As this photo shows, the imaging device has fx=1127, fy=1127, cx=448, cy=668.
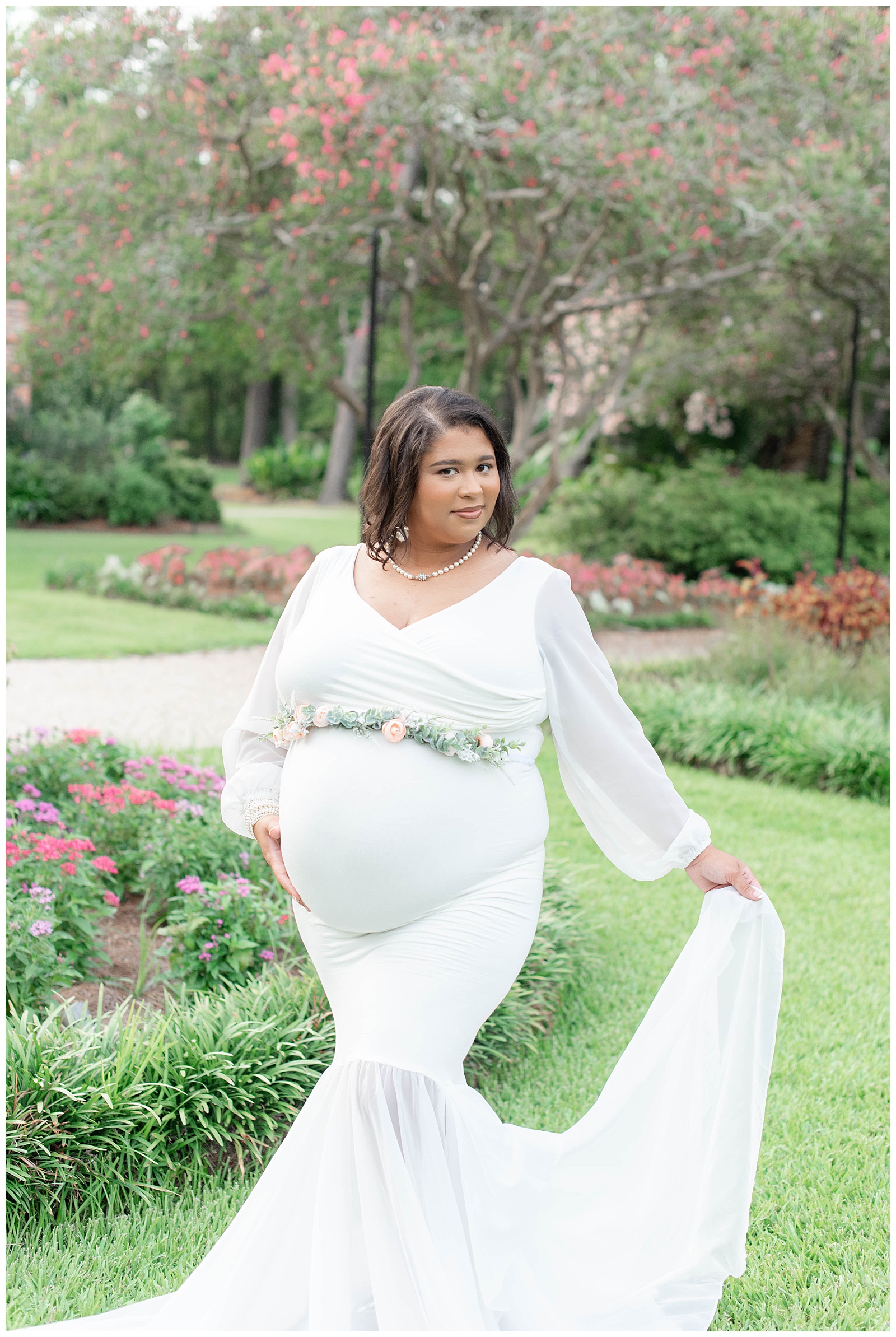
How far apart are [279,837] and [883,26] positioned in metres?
12.8

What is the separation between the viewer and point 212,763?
277 inches

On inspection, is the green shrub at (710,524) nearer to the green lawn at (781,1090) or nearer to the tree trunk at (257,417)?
the green lawn at (781,1090)

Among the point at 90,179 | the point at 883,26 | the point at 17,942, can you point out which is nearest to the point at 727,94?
the point at 883,26

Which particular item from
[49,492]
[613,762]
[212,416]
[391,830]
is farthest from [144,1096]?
[212,416]

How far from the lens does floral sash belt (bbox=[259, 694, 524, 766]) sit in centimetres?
231

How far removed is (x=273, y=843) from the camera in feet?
8.59

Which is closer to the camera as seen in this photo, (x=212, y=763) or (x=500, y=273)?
(x=212, y=763)

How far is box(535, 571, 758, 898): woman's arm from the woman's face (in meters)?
0.22

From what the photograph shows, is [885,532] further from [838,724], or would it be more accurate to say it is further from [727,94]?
[838,724]

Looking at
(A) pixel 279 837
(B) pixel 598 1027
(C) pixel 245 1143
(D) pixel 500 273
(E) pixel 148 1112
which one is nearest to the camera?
(A) pixel 279 837

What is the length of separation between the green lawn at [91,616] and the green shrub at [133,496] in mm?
936

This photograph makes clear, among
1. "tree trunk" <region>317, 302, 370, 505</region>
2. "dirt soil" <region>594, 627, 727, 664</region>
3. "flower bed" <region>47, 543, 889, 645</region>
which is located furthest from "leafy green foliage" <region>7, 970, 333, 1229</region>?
"tree trunk" <region>317, 302, 370, 505</region>

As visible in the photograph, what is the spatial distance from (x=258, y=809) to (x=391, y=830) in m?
0.53

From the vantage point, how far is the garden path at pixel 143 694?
7957 millimetres
